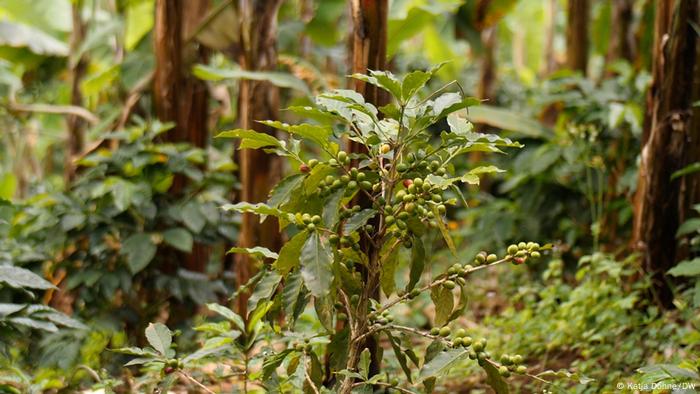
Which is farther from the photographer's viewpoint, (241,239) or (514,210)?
(514,210)

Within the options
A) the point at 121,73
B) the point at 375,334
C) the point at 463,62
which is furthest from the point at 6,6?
the point at 375,334

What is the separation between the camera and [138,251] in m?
3.14

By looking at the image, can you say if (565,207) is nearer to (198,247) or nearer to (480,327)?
(480,327)

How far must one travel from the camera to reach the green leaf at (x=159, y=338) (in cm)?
193

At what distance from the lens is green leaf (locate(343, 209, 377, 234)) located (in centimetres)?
182

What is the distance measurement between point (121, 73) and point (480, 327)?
2.36 metres

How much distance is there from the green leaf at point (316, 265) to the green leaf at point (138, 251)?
5.09 feet

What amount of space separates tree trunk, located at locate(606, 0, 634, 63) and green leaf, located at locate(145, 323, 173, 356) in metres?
4.47

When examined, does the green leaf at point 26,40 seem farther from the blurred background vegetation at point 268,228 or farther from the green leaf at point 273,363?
the green leaf at point 273,363

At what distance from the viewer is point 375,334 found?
Answer: 2031 mm

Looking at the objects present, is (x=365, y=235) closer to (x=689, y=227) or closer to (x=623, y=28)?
(x=689, y=227)

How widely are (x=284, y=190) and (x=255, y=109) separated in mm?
1587

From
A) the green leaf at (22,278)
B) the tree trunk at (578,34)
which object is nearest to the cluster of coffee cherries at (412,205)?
the green leaf at (22,278)

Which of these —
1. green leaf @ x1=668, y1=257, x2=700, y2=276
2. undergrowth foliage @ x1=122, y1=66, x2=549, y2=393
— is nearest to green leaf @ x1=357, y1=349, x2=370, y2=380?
undergrowth foliage @ x1=122, y1=66, x2=549, y2=393
